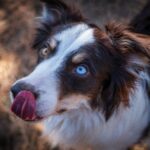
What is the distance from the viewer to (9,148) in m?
2.81

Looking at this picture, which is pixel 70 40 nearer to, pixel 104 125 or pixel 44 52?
pixel 44 52

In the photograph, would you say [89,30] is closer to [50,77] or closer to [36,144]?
[50,77]

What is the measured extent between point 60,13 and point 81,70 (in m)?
0.37

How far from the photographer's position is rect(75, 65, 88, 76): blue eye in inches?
71.2

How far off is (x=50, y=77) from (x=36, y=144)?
3.71 feet

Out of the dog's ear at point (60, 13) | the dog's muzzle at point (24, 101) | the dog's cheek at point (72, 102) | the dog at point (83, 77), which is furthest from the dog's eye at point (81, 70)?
the dog's ear at point (60, 13)

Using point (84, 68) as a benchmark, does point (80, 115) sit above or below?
below

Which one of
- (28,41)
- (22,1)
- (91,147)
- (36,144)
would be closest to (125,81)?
(91,147)

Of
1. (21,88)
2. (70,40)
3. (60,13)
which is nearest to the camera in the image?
(21,88)

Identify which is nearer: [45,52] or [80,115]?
[45,52]

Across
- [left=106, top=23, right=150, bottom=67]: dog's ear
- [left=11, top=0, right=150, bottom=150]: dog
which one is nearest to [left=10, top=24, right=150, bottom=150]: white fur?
[left=11, top=0, right=150, bottom=150]: dog

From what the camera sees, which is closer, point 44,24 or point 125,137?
point 44,24

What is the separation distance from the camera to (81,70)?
1.82 m

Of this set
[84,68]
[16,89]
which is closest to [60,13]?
[84,68]
